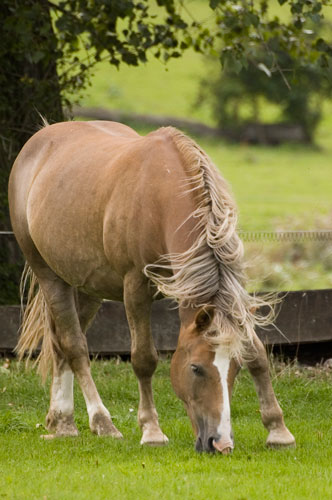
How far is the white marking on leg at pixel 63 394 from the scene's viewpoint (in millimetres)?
6996

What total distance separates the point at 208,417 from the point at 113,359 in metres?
3.91

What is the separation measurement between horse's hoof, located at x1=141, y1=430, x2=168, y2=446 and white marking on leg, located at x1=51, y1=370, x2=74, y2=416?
94cm

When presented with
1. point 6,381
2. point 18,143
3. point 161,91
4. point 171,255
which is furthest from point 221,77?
point 171,255

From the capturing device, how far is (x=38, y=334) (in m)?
7.81

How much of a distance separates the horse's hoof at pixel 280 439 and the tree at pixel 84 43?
4.61 meters

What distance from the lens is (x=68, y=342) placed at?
7184mm

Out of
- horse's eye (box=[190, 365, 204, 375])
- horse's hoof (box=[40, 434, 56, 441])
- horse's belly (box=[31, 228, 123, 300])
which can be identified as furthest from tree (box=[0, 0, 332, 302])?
horse's eye (box=[190, 365, 204, 375])

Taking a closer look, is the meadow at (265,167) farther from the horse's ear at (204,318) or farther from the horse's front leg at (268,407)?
the horse's ear at (204,318)

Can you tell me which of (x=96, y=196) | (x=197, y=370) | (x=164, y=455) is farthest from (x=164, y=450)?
(x=96, y=196)

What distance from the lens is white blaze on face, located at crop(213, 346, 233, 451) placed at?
5.34 meters

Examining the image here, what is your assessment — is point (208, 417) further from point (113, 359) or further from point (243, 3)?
point (243, 3)

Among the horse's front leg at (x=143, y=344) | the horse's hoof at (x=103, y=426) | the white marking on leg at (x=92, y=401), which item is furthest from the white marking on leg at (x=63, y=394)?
the horse's front leg at (x=143, y=344)

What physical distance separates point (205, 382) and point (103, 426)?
4.69ft

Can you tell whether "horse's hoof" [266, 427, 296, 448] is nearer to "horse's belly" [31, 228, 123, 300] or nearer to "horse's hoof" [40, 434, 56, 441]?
"horse's belly" [31, 228, 123, 300]
